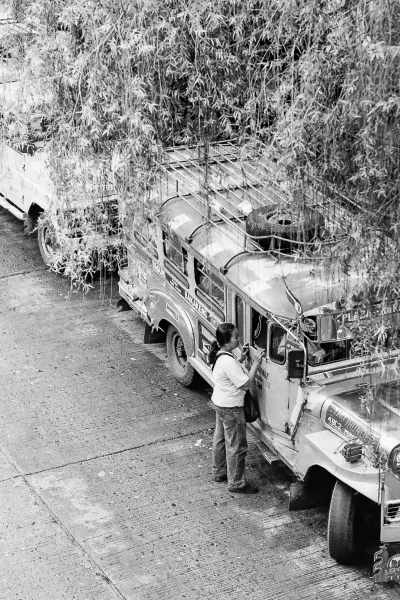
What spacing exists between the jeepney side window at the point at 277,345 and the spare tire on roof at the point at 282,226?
2.20 feet

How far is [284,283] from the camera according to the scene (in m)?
7.53

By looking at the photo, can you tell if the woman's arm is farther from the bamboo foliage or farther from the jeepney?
the bamboo foliage

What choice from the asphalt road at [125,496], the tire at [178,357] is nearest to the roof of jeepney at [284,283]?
the asphalt road at [125,496]

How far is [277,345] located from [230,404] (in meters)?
0.67

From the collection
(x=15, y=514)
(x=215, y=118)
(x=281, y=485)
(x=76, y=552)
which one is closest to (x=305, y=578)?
(x=281, y=485)

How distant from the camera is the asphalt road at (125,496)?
7262 millimetres

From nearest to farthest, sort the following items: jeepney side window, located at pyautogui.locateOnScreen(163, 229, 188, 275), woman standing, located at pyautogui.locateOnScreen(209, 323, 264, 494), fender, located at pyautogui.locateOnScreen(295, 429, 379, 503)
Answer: fender, located at pyautogui.locateOnScreen(295, 429, 379, 503), woman standing, located at pyautogui.locateOnScreen(209, 323, 264, 494), jeepney side window, located at pyautogui.locateOnScreen(163, 229, 188, 275)

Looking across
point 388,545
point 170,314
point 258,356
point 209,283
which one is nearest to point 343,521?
point 388,545

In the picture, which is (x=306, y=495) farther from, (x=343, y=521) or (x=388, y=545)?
(x=388, y=545)

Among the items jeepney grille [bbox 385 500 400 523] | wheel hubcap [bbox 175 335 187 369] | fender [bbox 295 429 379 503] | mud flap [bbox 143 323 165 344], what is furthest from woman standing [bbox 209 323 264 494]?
mud flap [bbox 143 323 165 344]

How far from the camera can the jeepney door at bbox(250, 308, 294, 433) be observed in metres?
7.66

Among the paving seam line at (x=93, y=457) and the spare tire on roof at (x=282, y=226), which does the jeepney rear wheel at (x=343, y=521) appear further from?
the paving seam line at (x=93, y=457)

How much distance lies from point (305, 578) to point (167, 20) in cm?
444

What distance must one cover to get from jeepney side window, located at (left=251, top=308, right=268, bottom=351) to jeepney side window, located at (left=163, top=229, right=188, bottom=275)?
52.5 inches
